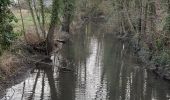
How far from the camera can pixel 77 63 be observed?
39.6 m

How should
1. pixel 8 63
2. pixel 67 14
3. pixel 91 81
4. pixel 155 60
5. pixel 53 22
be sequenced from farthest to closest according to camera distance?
pixel 67 14, pixel 53 22, pixel 155 60, pixel 91 81, pixel 8 63

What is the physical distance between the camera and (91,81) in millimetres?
32219

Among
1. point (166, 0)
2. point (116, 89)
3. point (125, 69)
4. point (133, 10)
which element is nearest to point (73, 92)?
point (116, 89)

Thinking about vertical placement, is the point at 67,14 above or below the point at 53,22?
above

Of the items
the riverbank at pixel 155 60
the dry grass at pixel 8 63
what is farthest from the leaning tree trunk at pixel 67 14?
the dry grass at pixel 8 63

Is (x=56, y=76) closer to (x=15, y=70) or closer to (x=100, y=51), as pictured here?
(x=15, y=70)

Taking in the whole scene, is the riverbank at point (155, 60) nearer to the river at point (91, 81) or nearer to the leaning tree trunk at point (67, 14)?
the river at point (91, 81)

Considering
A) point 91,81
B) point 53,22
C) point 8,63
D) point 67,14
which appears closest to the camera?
point 8,63

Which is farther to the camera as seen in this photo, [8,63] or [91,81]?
[91,81]

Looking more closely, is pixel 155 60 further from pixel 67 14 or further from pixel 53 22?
pixel 67 14

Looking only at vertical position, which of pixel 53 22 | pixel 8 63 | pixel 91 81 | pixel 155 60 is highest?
pixel 53 22

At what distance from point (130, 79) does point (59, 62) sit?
328 inches

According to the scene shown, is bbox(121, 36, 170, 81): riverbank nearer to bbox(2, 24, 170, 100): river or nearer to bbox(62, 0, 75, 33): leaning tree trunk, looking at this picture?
bbox(2, 24, 170, 100): river

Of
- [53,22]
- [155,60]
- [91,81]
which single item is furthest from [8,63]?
[155,60]
